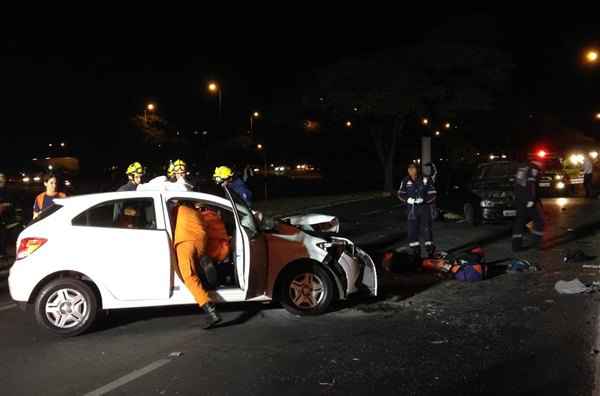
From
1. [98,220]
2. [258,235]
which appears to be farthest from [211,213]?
[98,220]

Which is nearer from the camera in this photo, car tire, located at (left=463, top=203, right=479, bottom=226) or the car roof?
the car roof

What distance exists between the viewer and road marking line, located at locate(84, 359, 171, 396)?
499cm

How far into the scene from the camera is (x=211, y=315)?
21.7 feet

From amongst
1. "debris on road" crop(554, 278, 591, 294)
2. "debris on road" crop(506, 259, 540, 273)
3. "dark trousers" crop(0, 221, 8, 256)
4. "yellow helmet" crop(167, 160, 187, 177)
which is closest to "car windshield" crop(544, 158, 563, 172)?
"debris on road" crop(506, 259, 540, 273)

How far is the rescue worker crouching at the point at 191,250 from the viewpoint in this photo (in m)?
6.51

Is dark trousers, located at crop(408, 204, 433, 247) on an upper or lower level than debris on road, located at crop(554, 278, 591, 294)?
upper

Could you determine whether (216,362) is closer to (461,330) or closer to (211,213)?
(211,213)

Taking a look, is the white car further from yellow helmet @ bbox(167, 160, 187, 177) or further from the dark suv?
the dark suv

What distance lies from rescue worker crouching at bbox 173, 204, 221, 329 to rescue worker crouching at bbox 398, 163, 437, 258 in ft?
16.3

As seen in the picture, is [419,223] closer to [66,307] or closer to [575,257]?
[575,257]

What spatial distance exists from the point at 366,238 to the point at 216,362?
344 inches

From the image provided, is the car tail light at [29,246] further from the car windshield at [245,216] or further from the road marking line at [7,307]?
the car windshield at [245,216]

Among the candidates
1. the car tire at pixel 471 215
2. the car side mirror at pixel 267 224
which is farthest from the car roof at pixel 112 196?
the car tire at pixel 471 215

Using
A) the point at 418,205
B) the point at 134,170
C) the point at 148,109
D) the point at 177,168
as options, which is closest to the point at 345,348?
the point at 177,168
